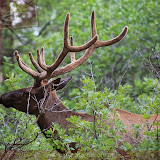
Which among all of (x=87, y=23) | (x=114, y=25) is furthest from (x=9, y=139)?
(x=87, y=23)

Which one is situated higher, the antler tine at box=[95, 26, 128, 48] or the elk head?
the antler tine at box=[95, 26, 128, 48]

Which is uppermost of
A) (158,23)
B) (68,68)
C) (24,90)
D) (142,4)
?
(142,4)

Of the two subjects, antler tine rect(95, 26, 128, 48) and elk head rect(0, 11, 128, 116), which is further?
elk head rect(0, 11, 128, 116)

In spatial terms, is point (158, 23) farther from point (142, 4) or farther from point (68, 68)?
point (68, 68)

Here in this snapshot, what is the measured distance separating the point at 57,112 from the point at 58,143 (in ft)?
5.01

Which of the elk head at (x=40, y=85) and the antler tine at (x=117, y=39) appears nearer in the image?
the antler tine at (x=117, y=39)

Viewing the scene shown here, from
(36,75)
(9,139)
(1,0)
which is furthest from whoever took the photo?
(1,0)

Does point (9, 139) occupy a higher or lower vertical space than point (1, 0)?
lower

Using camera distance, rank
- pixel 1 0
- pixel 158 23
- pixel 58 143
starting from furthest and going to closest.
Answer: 1. pixel 158 23
2. pixel 1 0
3. pixel 58 143

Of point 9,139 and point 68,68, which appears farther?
point 68,68

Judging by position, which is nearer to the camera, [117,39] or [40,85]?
[117,39]

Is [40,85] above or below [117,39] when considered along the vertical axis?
below

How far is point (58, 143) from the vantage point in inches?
152

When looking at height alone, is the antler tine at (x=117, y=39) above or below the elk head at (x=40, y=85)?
above
